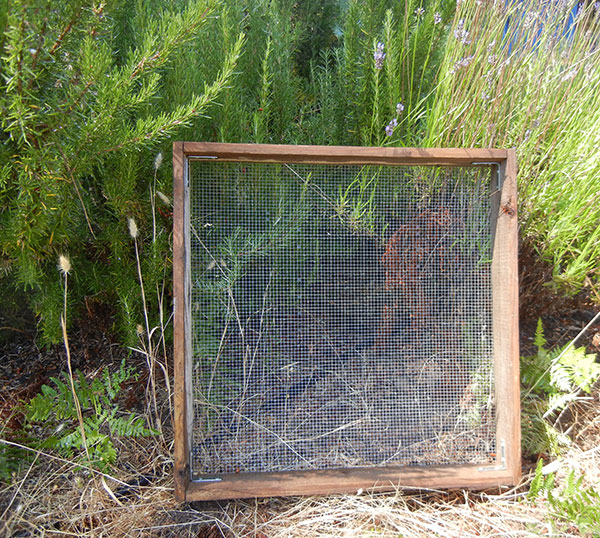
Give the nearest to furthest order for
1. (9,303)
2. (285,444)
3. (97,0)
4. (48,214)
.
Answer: (97,0) < (48,214) < (285,444) < (9,303)

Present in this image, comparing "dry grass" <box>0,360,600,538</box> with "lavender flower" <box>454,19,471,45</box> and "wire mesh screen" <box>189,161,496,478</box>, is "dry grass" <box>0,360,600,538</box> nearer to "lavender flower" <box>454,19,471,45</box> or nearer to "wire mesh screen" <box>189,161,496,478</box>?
"wire mesh screen" <box>189,161,496,478</box>

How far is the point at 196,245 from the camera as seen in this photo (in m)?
1.38

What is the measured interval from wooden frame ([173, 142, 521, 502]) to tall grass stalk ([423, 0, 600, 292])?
12.8 inches

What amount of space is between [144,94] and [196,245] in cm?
51

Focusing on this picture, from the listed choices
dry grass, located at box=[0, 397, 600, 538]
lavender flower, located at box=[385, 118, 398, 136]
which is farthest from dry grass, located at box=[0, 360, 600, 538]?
lavender flower, located at box=[385, 118, 398, 136]

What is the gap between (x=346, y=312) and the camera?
1433 mm

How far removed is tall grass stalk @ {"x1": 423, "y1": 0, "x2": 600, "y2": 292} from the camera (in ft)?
5.07

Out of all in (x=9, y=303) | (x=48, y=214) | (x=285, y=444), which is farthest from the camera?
(x=9, y=303)

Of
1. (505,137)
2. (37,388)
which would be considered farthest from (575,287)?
(37,388)

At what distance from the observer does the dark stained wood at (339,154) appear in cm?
128

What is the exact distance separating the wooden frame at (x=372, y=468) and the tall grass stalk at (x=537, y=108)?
0.33m

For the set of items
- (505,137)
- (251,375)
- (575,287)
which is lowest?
(251,375)

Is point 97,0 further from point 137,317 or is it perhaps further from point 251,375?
point 251,375

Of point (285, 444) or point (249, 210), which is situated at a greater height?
point (249, 210)
